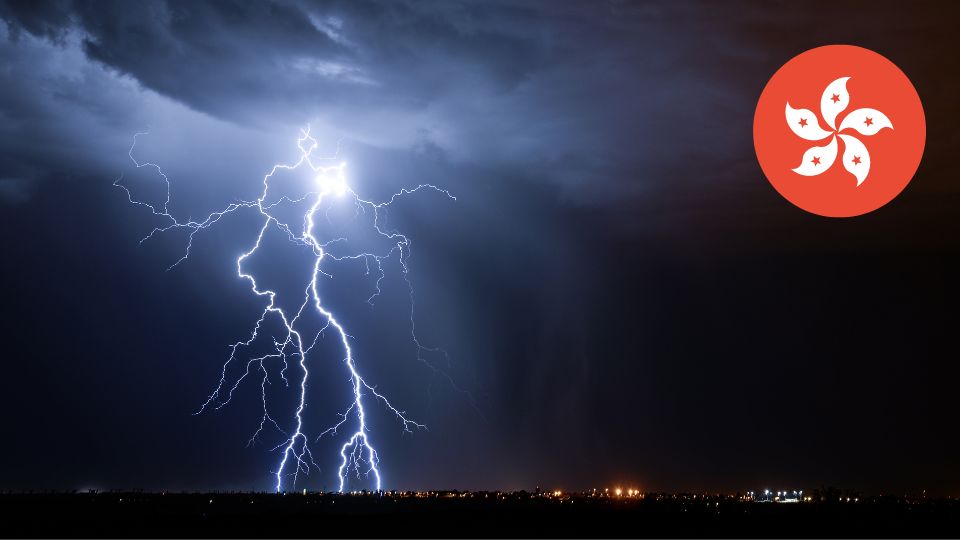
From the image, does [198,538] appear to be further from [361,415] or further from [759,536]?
[759,536]

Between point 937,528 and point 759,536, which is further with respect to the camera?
point 937,528

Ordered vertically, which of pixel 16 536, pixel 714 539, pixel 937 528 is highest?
pixel 937 528

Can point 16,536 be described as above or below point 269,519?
below

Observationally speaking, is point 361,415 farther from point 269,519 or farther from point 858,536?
point 858,536

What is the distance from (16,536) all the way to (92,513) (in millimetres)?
26151

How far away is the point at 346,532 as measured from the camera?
167 feet

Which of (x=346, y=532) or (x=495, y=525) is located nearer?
(x=346, y=532)

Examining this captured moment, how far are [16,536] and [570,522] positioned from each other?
3702cm

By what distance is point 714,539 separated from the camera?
160 feet

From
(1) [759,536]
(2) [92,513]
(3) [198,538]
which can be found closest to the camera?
(3) [198,538]

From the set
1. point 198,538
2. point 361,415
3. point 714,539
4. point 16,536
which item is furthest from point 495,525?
point 16,536

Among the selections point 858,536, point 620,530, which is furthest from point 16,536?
point 858,536

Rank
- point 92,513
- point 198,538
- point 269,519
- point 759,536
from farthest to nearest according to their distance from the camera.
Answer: point 92,513 → point 269,519 → point 759,536 → point 198,538

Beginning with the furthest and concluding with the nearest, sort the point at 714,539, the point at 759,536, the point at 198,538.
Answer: the point at 759,536 < the point at 714,539 < the point at 198,538
